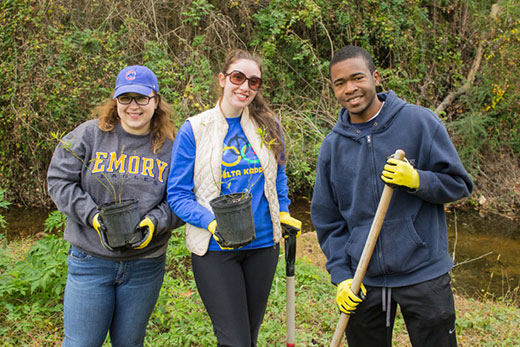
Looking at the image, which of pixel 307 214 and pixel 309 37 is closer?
pixel 307 214

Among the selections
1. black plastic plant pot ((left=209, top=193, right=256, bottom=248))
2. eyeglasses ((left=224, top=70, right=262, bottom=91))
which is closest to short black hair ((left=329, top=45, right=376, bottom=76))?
eyeglasses ((left=224, top=70, right=262, bottom=91))

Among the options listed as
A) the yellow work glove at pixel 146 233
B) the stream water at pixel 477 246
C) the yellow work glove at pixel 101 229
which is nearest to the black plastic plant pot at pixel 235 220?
the yellow work glove at pixel 146 233

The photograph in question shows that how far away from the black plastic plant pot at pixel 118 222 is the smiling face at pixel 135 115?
0.44 meters

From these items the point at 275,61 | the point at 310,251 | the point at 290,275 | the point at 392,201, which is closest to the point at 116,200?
the point at 290,275

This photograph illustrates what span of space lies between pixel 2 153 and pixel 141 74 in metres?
6.80

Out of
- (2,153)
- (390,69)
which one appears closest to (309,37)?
(390,69)

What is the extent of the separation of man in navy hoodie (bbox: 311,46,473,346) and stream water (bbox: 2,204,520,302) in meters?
3.58

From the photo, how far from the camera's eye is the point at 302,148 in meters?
7.70

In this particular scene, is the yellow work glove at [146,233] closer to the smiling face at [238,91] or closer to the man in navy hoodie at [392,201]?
the smiling face at [238,91]

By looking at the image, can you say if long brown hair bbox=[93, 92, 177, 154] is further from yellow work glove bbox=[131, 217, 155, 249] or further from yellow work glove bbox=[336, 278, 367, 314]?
yellow work glove bbox=[336, 278, 367, 314]

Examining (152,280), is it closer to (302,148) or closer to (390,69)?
(302,148)

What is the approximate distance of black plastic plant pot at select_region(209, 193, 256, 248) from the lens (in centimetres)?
223

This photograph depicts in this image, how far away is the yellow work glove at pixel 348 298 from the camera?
7.12 feet

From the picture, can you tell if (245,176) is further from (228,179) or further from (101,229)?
(101,229)
